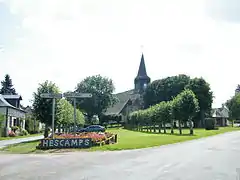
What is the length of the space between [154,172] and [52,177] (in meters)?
3.72

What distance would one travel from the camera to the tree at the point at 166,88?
108 meters

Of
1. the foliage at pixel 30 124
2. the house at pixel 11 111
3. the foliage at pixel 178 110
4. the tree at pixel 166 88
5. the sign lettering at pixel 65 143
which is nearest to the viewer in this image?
the sign lettering at pixel 65 143

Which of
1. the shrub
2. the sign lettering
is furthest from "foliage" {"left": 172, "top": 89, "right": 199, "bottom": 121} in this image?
the sign lettering

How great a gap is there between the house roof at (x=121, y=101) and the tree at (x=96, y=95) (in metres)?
10.6

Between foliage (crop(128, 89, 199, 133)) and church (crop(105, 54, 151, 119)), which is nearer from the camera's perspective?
foliage (crop(128, 89, 199, 133))

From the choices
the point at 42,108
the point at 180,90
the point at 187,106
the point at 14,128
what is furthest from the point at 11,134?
the point at 180,90

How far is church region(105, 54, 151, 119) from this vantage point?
A: 5118 inches

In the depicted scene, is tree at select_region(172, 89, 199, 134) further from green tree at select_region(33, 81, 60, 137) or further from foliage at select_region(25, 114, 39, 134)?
foliage at select_region(25, 114, 39, 134)

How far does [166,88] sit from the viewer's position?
363 feet

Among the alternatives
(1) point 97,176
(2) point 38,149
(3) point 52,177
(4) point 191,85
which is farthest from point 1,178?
(4) point 191,85

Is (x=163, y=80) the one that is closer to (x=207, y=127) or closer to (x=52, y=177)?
(x=207, y=127)

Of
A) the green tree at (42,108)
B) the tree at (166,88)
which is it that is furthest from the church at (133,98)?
the green tree at (42,108)

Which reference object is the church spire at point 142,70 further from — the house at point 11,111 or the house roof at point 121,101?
the house at point 11,111

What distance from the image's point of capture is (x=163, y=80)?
113m
